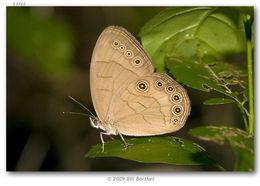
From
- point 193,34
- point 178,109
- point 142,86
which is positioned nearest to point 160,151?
point 178,109

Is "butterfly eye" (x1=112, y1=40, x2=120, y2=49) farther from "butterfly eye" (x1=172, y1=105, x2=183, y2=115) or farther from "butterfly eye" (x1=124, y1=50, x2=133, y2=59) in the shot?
"butterfly eye" (x1=172, y1=105, x2=183, y2=115)

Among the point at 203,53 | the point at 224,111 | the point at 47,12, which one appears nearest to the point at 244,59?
the point at 224,111

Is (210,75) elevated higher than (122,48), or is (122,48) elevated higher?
(122,48)

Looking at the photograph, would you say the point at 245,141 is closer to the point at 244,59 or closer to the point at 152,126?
the point at 152,126

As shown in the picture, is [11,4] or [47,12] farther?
[47,12]

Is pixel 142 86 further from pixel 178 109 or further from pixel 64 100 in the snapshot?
pixel 64 100
